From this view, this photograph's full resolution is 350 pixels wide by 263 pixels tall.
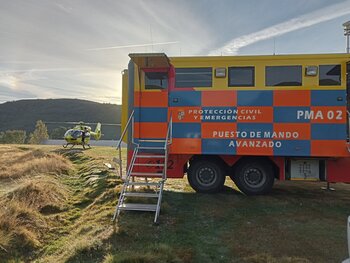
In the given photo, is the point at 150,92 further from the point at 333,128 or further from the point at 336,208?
the point at 336,208

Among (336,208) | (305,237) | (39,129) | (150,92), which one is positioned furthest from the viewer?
(39,129)

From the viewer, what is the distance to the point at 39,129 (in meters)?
40.3

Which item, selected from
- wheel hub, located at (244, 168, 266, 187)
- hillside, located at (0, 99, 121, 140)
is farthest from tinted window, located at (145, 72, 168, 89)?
hillside, located at (0, 99, 121, 140)

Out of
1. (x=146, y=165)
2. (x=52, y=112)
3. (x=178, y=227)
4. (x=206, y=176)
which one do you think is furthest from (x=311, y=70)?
(x=52, y=112)

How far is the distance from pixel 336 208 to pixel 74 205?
20.6ft

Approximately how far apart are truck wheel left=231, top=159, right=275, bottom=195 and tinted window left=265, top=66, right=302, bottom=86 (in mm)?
2081

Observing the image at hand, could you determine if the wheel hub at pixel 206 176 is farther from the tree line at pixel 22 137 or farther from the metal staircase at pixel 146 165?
the tree line at pixel 22 137

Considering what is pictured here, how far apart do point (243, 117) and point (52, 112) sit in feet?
298

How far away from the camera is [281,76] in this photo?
777 centimetres

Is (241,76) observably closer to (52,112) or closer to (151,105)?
(151,105)

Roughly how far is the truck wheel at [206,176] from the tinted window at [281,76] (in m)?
2.56

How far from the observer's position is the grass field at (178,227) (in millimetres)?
4727

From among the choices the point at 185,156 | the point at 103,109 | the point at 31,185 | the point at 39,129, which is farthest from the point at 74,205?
the point at 103,109

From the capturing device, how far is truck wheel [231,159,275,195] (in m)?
7.98
